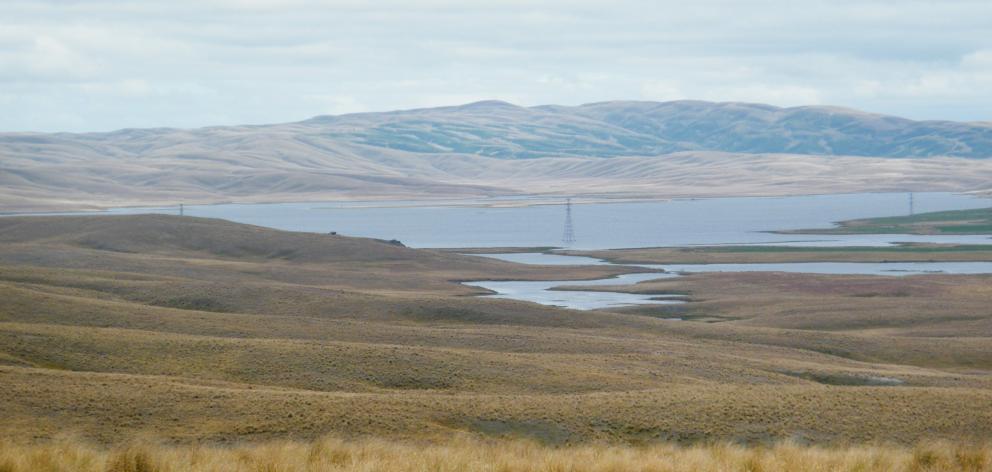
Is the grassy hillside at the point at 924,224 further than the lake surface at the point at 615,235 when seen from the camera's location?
Yes

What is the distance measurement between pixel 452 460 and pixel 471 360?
19418mm

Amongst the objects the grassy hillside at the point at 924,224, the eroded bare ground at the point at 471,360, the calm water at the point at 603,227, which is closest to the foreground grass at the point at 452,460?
the eroded bare ground at the point at 471,360

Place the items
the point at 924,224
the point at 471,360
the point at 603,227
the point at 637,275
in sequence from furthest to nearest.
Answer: the point at 603,227 < the point at 924,224 < the point at 637,275 < the point at 471,360

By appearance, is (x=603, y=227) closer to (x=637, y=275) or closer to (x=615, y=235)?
(x=615, y=235)

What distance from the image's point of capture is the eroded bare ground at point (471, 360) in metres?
25.8

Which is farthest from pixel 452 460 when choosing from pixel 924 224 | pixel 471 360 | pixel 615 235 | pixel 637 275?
pixel 924 224

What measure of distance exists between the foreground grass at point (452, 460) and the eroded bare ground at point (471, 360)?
7021 mm

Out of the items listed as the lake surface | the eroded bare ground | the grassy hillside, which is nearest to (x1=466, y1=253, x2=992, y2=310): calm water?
the lake surface

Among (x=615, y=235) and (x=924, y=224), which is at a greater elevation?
(x=924, y=224)

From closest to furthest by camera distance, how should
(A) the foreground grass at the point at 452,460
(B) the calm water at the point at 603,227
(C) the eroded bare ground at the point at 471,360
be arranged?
(A) the foreground grass at the point at 452,460 < (C) the eroded bare ground at the point at 471,360 < (B) the calm water at the point at 603,227

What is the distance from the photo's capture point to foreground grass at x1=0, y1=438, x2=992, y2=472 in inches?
602

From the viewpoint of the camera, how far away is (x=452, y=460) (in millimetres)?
16094

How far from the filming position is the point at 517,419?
2652 cm

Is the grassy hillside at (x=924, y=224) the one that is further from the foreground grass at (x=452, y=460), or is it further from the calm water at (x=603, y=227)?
the foreground grass at (x=452, y=460)
